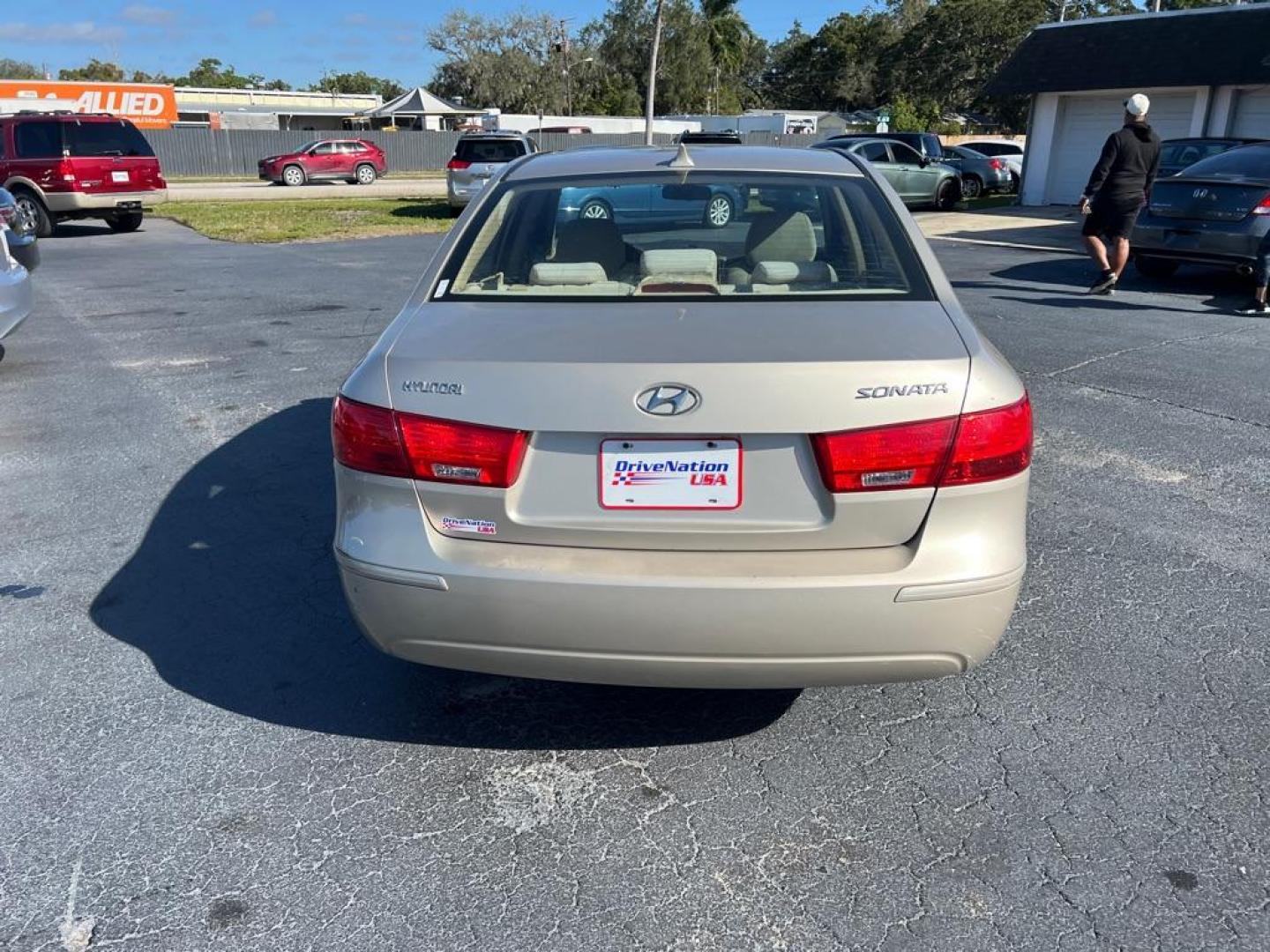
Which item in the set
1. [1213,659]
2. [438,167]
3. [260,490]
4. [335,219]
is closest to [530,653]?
[1213,659]

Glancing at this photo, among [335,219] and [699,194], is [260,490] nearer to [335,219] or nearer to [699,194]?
[699,194]

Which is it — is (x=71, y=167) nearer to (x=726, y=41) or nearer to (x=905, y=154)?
(x=905, y=154)

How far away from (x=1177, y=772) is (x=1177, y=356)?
228 inches

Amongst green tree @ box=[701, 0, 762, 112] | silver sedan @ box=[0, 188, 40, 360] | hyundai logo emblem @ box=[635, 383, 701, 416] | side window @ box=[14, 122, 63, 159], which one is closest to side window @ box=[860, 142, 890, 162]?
side window @ box=[14, 122, 63, 159]

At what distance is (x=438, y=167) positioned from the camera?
151 feet

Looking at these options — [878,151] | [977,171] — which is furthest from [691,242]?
[977,171]

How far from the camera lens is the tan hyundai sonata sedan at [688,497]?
7.88ft

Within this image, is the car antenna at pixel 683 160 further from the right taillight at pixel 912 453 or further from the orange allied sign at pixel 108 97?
the orange allied sign at pixel 108 97

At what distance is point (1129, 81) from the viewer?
21.5 m

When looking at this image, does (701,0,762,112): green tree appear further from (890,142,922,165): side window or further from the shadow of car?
the shadow of car

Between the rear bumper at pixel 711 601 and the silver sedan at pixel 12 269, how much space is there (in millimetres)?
5656

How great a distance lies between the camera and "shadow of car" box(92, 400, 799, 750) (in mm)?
3080

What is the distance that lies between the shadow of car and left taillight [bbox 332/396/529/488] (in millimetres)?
930

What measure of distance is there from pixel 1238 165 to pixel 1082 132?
540 inches
